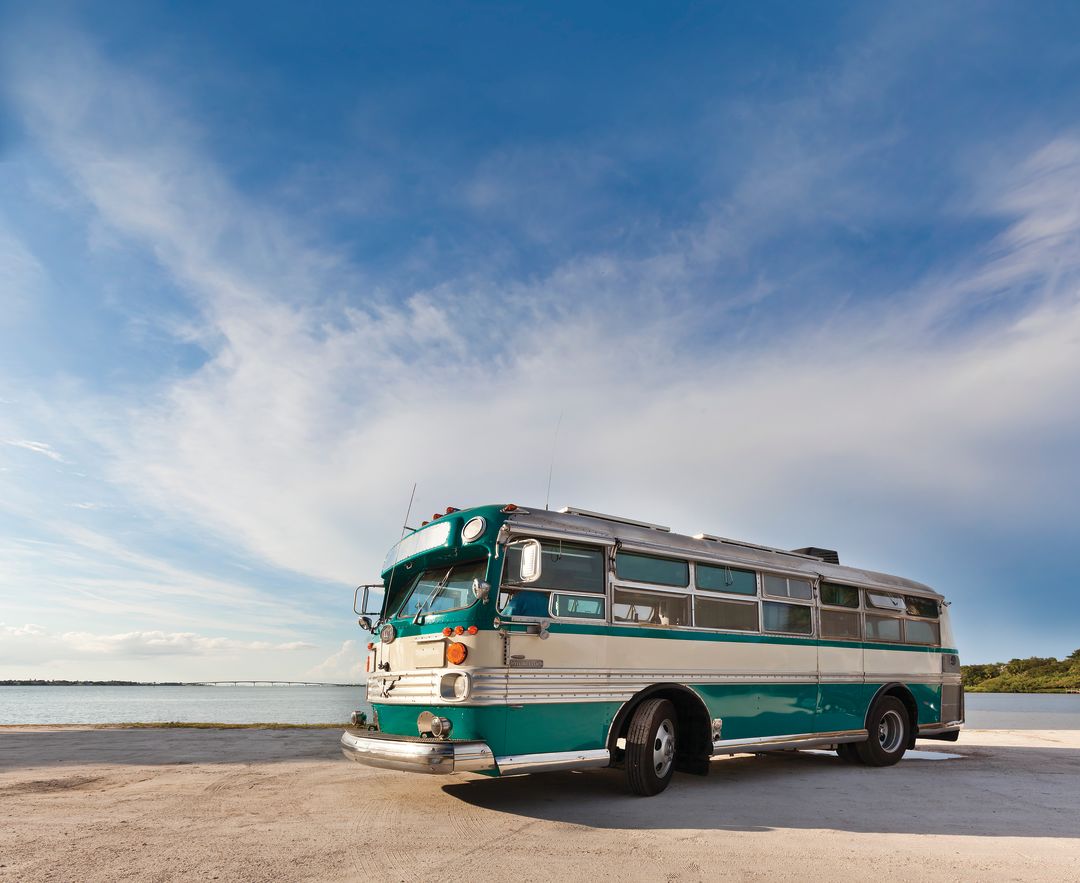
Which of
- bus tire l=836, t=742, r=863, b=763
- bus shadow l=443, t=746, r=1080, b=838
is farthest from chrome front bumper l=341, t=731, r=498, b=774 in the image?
bus tire l=836, t=742, r=863, b=763

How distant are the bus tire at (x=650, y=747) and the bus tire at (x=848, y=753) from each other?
414cm

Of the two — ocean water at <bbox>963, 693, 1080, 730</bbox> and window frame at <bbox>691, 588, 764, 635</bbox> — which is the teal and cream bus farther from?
ocean water at <bbox>963, 693, 1080, 730</bbox>

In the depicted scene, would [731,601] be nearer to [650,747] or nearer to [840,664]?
[650,747]

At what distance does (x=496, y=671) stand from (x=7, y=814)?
15.4 ft

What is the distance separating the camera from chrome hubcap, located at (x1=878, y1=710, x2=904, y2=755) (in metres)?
12.0

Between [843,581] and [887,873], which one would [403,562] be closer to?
[887,873]

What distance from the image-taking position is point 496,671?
24.4ft

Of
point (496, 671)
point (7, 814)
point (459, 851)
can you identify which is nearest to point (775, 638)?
point (496, 671)

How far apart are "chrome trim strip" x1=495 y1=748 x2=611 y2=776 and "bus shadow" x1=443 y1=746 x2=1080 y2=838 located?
0.39 meters

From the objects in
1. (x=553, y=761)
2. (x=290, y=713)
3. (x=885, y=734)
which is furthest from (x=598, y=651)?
(x=290, y=713)

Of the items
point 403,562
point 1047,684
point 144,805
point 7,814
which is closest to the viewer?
point 7,814

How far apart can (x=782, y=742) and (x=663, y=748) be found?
7.49 feet

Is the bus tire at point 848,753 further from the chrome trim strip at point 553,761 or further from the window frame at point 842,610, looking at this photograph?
the chrome trim strip at point 553,761

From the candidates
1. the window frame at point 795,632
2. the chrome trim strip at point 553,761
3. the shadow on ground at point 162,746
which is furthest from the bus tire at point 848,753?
the shadow on ground at point 162,746
